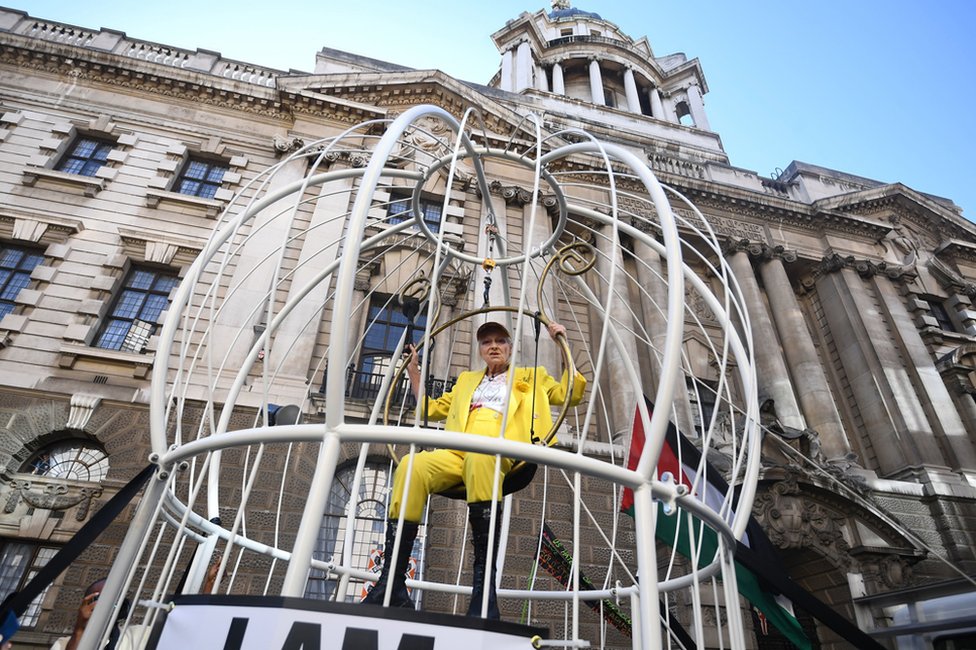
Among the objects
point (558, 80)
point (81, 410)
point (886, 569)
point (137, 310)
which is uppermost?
point (558, 80)

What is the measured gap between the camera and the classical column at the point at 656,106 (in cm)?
2762


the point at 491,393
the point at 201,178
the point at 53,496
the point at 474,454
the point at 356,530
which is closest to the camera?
the point at 474,454

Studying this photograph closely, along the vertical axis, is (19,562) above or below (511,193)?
below

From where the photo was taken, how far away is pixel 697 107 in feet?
94.6

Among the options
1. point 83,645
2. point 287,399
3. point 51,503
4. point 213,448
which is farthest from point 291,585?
point 51,503

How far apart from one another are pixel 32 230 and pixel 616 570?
1426 cm

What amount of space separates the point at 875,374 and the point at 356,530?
14.7 meters

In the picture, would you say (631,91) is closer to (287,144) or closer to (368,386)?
(287,144)

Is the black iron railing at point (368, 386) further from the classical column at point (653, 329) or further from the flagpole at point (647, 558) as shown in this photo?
the flagpole at point (647, 558)

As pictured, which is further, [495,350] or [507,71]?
[507,71]

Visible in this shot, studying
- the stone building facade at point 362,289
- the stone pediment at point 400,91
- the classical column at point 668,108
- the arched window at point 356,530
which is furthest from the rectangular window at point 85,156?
the classical column at point 668,108

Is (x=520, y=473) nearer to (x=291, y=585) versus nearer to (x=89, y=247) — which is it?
(x=291, y=585)

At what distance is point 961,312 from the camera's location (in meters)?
17.2

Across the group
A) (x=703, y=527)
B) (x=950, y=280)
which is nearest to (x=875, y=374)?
(x=950, y=280)
